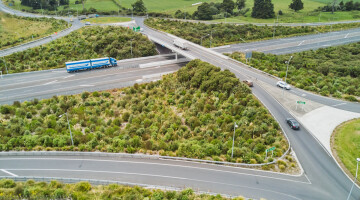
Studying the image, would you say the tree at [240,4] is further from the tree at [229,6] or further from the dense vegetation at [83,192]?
the dense vegetation at [83,192]

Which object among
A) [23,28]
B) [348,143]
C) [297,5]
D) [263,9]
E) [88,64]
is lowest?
[348,143]

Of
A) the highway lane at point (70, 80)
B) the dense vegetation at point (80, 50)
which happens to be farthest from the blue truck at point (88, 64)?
the dense vegetation at point (80, 50)

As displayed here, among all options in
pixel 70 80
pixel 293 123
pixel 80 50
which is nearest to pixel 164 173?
pixel 293 123

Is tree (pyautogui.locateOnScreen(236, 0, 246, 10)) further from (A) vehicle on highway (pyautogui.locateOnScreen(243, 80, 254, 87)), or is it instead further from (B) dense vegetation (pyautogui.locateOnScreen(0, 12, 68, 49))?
(A) vehicle on highway (pyautogui.locateOnScreen(243, 80, 254, 87))

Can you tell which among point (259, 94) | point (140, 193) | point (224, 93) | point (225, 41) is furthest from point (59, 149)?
point (225, 41)

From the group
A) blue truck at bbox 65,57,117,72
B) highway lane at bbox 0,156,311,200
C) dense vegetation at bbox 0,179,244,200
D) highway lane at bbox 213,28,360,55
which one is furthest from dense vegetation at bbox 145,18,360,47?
dense vegetation at bbox 0,179,244,200

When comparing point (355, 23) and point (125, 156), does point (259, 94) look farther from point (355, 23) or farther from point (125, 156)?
point (355, 23)

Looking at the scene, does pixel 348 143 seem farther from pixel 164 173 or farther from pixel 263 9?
pixel 263 9

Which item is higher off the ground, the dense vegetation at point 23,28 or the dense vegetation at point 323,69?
the dense vegetation at point 23,28
